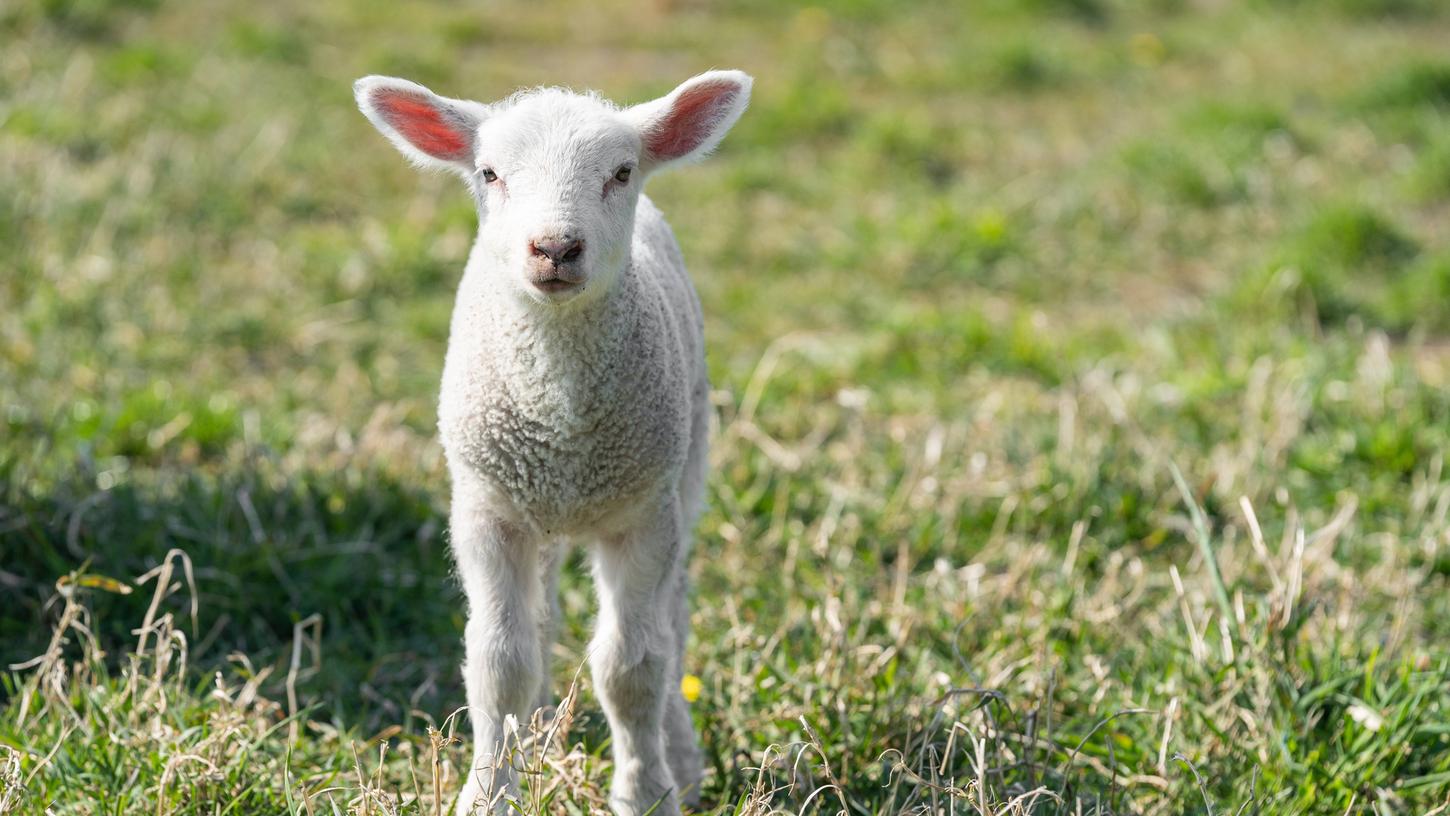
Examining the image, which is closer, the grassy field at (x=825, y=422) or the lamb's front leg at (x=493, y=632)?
the lamb's front leg at (x=493, y=632)

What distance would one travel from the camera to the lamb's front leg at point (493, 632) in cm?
297

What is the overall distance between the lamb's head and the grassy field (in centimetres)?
86

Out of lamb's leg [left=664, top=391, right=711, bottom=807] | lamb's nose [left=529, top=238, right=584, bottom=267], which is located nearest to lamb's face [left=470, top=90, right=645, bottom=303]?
lamb's nose [left=529, top=238, right=584, bottom=267]

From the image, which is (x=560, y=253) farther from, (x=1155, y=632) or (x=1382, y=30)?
(x=1382, y=30)

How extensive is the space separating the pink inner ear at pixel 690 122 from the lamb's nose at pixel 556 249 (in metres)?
0.44

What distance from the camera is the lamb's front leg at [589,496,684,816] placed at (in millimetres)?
3037

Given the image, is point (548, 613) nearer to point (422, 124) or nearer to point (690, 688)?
point (690, 688)

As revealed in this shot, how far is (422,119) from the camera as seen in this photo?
2.99 metres

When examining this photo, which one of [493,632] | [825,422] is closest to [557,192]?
[493,632]

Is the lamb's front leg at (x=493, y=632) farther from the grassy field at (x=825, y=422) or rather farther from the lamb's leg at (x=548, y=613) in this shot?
the lamb's leg at (x=548, y=613)

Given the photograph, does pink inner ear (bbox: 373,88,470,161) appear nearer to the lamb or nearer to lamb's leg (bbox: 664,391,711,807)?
the lamb

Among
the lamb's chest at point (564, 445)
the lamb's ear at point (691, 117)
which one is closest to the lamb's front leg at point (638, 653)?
the lamb's chest at point (564, 445)

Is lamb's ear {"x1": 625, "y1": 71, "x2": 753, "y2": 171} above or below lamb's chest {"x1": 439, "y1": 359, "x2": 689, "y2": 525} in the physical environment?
above

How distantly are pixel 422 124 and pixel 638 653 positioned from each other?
1.15m
